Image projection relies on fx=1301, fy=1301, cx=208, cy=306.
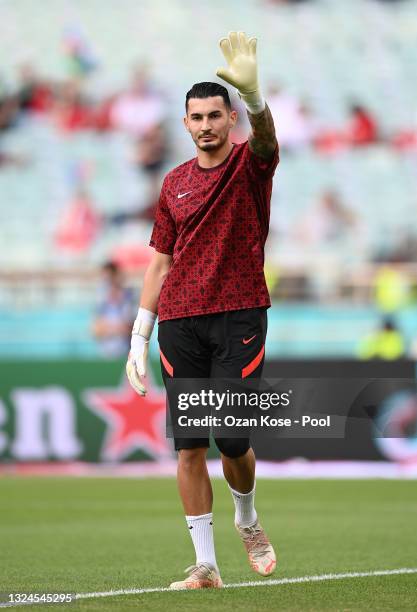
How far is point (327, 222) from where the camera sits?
23703mm

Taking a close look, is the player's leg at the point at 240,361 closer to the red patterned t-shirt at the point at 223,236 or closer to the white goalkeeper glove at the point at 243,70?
the red patterned t-shirt at the point at 223,236

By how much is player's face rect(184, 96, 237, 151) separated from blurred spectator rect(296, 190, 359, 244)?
18.0 meters

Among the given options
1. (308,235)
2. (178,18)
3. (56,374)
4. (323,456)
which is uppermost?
(178,18)

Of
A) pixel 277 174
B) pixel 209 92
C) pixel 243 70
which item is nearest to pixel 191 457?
pixel 209 92

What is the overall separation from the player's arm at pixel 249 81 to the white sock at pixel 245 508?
1.52 metres

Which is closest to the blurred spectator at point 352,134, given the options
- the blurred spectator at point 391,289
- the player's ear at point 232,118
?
the blurred spectator at point 391,289

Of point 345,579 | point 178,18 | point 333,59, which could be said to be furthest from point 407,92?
point 345,579

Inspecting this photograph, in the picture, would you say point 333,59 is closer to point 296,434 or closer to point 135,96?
point 135,96

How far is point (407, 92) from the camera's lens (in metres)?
27.4

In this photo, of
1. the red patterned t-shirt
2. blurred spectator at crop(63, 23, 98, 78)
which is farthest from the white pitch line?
blurred spectator at crop(63, 23, 98, 78)

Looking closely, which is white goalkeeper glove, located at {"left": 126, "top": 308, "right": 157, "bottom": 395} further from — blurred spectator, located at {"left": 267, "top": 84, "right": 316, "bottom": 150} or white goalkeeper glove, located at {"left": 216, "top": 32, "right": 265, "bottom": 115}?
blurred spectator, located at {"left": 267, "top": 84, "right": 316, "bottom": 150}

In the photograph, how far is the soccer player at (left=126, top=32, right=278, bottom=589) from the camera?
548 centimetres

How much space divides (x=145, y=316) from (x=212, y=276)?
22.0 inches

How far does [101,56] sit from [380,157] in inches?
263
